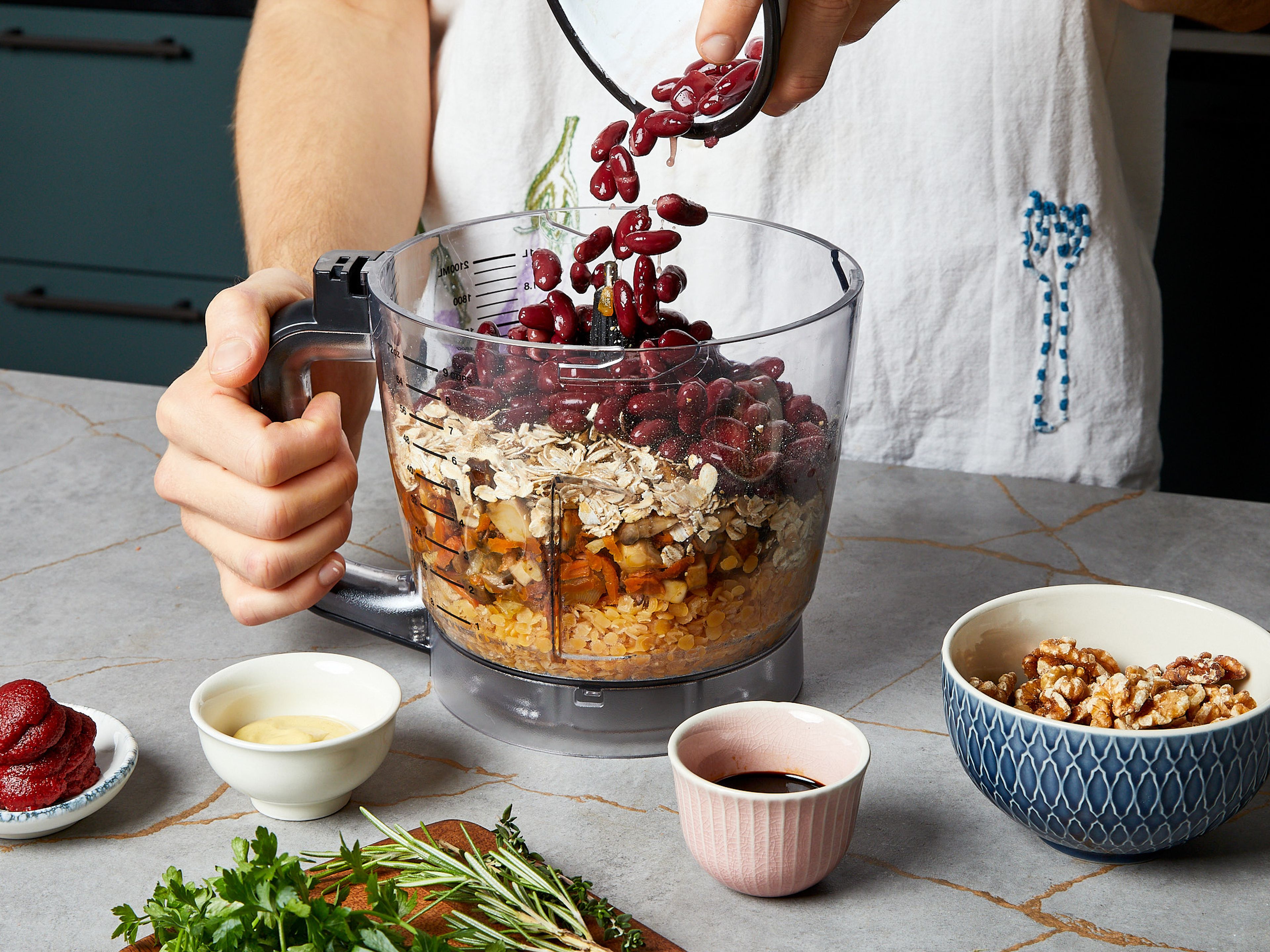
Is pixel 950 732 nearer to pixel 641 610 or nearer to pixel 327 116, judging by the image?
pixel 641 610

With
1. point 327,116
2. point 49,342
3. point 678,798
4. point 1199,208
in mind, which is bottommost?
point 49,342

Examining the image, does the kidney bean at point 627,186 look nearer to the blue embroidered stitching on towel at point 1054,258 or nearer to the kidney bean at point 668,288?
the kidney bean at point 668,288

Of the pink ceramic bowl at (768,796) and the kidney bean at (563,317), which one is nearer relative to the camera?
the pink ceramic bowl at (768,796)

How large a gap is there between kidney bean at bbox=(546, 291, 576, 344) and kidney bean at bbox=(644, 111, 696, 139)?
0.12 metres

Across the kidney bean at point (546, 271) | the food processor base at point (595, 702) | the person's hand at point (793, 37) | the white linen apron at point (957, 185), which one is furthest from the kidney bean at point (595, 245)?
the white linen apron at point (957, 185)

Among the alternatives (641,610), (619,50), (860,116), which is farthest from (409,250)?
(860,116)

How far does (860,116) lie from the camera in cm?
127

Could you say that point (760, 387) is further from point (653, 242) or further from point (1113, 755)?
point (1113, 755)

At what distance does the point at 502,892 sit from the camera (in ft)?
2.03

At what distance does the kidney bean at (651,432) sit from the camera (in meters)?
0.68

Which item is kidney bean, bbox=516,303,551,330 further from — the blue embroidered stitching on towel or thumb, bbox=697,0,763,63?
the blue embroidered stitching on towel

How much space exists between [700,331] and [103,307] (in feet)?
5.98

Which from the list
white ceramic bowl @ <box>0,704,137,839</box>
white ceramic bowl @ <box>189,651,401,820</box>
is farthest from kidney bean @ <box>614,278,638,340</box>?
white ceramic bowl @ <box>0,704,137,839</box>

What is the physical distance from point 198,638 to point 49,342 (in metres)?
1.71
